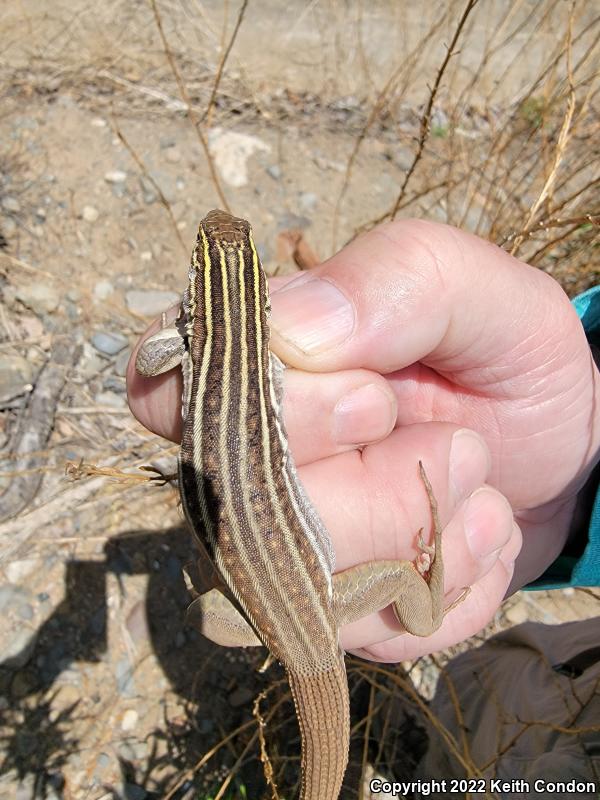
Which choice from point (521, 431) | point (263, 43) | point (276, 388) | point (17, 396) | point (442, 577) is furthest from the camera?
point (263, 43)

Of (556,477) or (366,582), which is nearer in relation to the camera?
(366,582)

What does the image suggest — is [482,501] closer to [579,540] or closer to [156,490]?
[579,540]

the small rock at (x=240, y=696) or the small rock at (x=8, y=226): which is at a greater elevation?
the small rock at (x=8, y=226)

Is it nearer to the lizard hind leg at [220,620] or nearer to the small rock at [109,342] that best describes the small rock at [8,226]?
the small rock at [109,342]

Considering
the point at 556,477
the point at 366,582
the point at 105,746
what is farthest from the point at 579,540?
the point at 105,746

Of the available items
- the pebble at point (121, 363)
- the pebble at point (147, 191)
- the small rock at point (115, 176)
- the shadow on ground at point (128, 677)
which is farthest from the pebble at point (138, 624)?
the small rock at point (115, 176)

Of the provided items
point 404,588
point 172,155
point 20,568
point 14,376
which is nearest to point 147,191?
point 172,155

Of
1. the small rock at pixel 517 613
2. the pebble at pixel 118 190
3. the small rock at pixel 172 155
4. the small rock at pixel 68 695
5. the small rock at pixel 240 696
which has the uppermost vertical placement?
the small rock at pixel 172 155
